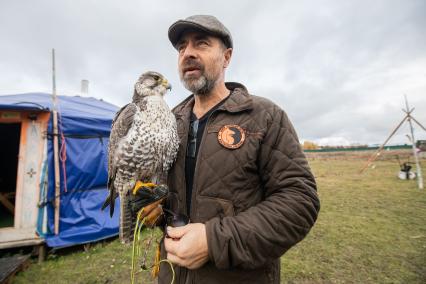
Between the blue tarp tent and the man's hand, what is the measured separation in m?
4.90

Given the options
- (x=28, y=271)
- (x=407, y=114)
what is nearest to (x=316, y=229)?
(x=28, y=271)

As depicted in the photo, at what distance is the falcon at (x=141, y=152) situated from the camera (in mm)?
1788

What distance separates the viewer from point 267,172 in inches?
57.5

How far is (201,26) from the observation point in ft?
5.48

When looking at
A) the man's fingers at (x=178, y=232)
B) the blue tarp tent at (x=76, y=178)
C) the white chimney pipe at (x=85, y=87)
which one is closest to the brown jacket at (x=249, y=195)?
the man's fingers at (x=178, y=232)

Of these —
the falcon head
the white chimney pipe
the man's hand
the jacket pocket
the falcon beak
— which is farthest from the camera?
the white chimney pipe

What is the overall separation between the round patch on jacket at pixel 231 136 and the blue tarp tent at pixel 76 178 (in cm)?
479

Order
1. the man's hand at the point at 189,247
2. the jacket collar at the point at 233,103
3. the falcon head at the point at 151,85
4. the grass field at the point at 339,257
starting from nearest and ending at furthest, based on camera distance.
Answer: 1. the man's hand at the point at 189,247
2. the jacket collar at the point at 233,103
3. the falcon head at the point at 151,85
4. the grass field at the point at 339,257

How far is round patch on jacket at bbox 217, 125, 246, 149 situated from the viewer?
1.52 m

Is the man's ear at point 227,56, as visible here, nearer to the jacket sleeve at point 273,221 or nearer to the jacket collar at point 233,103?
the jacket collar at point 233,103

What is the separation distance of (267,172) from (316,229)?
220 inches

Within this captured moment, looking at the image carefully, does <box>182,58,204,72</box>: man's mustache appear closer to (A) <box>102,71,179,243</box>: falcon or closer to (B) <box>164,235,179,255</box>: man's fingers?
(A) <box>102,71,179,243</box>: falcon

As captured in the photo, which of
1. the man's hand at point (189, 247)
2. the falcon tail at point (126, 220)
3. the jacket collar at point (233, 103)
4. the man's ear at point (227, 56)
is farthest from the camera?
the falcon tail at point (126, 220)

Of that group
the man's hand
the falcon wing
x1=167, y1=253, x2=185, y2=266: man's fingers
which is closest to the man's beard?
the falcon wing
